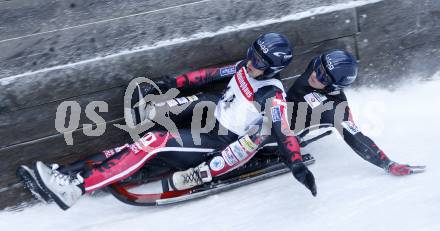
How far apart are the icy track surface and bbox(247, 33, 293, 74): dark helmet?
111 centimetres

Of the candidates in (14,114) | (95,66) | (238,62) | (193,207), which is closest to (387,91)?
(238,62)

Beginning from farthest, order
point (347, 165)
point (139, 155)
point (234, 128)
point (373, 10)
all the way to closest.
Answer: point (373, 10) → point (347, 165) → point (234, 128) → point (139, 155)

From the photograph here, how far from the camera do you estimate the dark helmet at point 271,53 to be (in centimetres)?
434

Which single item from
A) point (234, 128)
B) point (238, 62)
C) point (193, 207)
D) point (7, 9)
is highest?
point (7, 9)

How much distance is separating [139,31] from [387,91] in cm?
292

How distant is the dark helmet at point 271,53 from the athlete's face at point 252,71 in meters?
0.04

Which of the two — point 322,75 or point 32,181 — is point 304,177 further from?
point 32,181

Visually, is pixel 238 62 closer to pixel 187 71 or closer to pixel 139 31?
pixel 187 71

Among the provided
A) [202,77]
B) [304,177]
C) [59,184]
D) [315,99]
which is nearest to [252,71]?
[202,77]

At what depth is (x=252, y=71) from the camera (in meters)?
4.49

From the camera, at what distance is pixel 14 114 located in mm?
4438

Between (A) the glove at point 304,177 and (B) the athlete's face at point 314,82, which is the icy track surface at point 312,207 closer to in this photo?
(A) the glove at point 304,177

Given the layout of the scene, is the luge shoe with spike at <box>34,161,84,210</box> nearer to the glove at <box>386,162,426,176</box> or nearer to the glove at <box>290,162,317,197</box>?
the glove at <box>290,162,317,197</box>

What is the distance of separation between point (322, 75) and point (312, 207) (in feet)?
3.87
